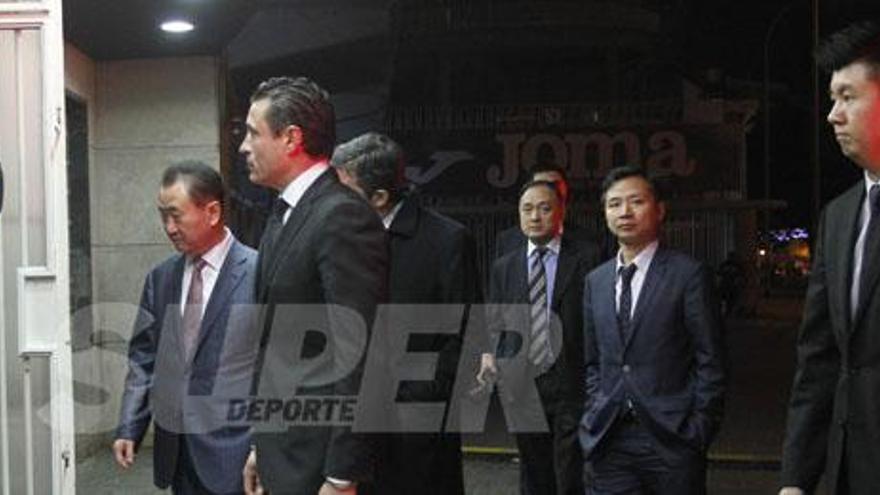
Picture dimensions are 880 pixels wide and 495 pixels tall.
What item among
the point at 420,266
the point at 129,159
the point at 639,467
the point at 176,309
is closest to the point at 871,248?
the point at 639,467

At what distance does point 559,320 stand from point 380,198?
151 centimetres

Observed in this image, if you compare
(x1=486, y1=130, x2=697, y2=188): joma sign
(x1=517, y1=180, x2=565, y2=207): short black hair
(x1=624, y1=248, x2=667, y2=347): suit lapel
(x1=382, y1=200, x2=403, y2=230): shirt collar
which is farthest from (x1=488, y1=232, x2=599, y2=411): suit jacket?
(x1=486, y1=130, x2=697, y2=188): joma sign

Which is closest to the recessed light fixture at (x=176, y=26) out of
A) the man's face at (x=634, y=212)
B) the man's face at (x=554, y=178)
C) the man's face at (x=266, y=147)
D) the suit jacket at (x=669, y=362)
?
the man's face at (x=554, y=178)

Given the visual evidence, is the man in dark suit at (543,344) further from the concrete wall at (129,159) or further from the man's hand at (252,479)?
the concrete wall at (129,159)

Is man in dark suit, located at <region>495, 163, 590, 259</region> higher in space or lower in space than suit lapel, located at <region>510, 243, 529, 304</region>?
higher

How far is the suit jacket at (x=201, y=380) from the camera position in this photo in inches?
→ 154

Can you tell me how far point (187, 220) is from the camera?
4043 millimetres

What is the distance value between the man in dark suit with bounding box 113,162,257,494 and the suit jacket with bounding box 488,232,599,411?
183cm

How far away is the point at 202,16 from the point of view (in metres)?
6.89

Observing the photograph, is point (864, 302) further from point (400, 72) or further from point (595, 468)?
point (400, 72)

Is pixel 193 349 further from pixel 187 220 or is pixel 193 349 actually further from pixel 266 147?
pixel 266 147

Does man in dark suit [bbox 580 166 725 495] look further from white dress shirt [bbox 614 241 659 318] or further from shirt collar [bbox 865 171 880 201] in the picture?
shirt collar [bbox 865 171 880 201]

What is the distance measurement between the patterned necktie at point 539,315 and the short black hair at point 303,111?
2290 millimetres

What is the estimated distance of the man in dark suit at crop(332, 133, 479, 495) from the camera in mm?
4133
